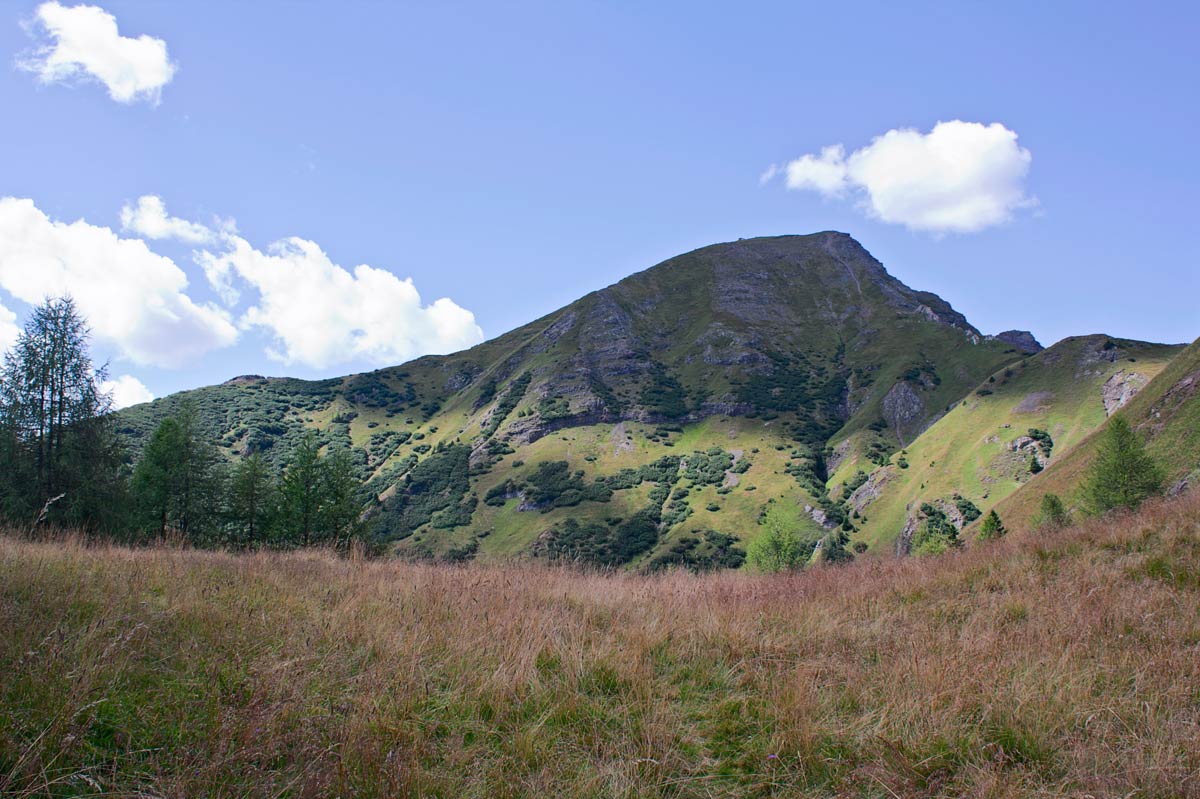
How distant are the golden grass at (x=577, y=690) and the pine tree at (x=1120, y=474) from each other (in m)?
54.5

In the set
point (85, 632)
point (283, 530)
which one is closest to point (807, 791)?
point (85, 632)

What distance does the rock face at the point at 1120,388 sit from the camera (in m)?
94.2

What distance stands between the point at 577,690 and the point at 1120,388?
442 ft

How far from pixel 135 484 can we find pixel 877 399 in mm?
169277

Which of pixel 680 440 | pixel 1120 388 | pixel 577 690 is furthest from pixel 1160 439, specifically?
pixel 680 440

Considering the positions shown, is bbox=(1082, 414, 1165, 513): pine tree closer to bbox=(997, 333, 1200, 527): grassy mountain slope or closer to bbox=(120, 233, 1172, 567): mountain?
bbox=(997, 333, 1200, 527): grassy mountain slope

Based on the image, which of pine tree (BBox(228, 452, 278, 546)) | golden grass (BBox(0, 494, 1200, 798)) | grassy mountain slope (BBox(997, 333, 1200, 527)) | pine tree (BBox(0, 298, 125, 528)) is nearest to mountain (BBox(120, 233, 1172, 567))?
grassy mountain slope (BBox(997, 333, 1200, 527))

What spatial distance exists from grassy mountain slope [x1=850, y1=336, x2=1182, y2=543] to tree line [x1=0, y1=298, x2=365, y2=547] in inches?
3488

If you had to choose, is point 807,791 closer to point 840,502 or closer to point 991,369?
point 840,502

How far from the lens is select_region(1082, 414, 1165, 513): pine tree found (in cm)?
4575

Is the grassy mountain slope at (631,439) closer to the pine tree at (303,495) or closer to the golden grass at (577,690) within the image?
the pine tree at (303,495)

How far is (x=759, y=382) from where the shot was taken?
18262cm

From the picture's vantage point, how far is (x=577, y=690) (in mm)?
4449

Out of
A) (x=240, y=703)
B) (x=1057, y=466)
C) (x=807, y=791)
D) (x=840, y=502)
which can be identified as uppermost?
(x=240, y=703)
